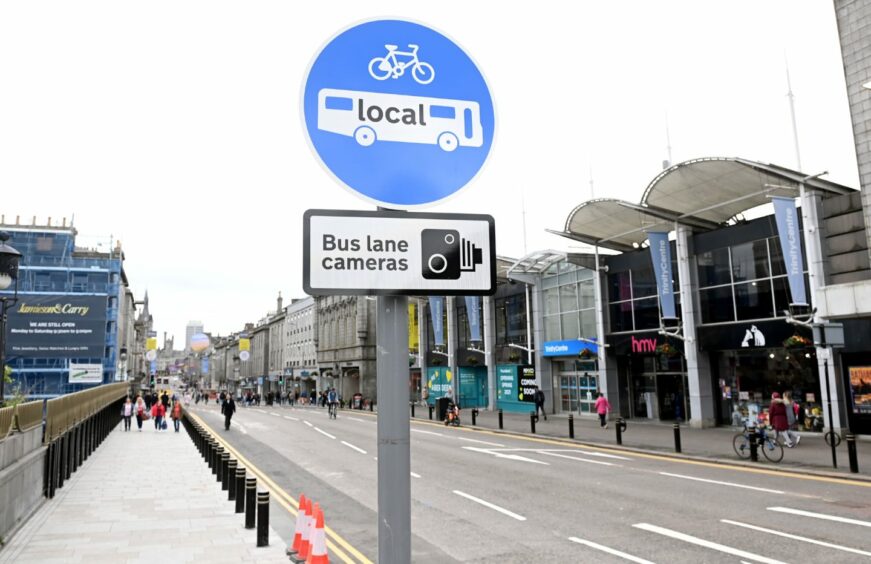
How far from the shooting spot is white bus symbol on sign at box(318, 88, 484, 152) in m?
2.51

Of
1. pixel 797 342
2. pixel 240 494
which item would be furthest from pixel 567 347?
pixel 240 494

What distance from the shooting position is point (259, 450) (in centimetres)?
2250

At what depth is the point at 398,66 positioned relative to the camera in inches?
103

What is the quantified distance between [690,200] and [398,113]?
25.6m

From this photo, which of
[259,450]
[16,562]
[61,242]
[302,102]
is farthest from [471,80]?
[61,242]

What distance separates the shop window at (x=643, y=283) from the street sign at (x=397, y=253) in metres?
29.0

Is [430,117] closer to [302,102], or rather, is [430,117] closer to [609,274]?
[302,102]

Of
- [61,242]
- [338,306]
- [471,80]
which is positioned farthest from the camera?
[338,306]

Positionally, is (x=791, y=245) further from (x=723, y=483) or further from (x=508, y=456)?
(x=508, y=456)

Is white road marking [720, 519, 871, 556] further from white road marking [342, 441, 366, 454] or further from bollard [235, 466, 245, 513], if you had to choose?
white road marking [342, 441, 366, 454]

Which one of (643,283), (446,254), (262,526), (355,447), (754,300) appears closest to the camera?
(446,254)

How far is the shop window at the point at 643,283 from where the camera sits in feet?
97.9

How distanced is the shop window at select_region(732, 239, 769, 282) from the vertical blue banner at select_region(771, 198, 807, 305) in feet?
7.18

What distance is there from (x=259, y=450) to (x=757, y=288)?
20.1 m
